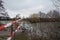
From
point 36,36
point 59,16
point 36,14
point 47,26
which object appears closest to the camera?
point 36,36

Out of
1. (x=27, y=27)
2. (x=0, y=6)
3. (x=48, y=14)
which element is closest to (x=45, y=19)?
(x=48, y=14)

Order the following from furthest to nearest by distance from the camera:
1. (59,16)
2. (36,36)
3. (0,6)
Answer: (0,6)
(59,16)
(36,36)

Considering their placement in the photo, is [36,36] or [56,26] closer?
[36,36]

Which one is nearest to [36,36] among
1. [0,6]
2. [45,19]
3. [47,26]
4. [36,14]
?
[47,26]

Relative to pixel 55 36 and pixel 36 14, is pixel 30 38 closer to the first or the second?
pixel 55 36

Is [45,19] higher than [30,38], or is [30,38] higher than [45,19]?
[45,19]

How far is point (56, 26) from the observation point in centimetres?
809

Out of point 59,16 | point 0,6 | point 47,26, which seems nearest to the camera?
point 47,26

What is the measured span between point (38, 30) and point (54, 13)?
44.1 inches

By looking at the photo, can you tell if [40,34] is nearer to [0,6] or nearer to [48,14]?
[48,14]

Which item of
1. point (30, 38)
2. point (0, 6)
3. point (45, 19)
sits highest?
point (0, 6)

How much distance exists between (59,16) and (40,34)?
4.56 feet

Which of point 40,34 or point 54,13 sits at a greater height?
point 54,13

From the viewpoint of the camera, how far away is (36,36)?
737 cm
